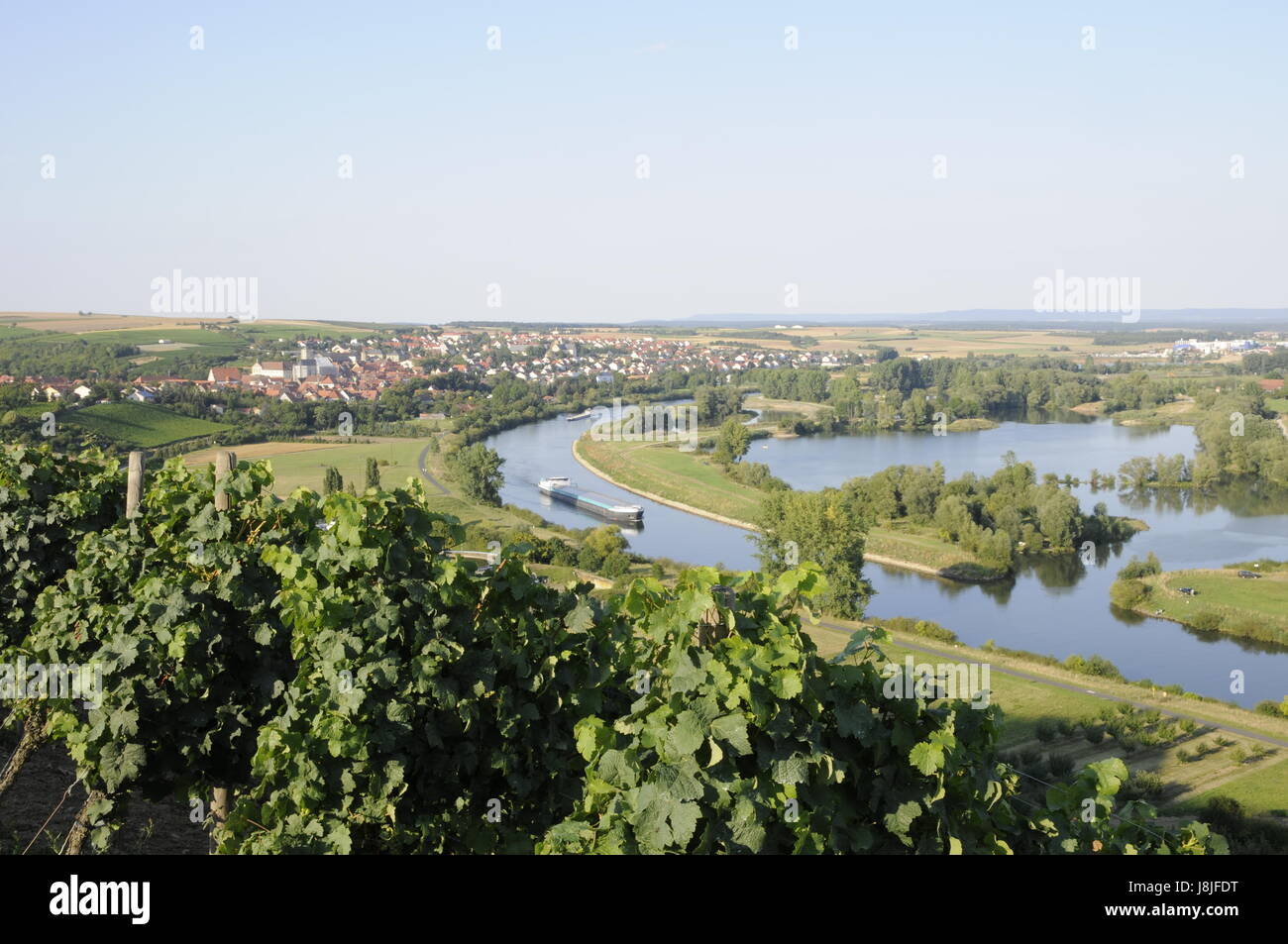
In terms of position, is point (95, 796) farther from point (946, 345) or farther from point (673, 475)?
point (946, 345)

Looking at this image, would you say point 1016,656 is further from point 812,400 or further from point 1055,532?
point 812,400

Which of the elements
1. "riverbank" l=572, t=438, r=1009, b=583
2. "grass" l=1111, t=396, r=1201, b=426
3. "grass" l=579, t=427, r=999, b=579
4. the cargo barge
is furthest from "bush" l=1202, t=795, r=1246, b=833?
"grass" l=1111, t=396, r=1201, b=426

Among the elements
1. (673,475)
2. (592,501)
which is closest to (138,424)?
(592,501)

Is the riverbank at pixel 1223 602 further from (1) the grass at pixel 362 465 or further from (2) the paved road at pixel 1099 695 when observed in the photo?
(1) the grass at pixel 362 465

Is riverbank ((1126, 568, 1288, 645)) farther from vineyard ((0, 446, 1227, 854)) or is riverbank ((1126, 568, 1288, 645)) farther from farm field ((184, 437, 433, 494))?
farm field ((184, 437, 433, 494))

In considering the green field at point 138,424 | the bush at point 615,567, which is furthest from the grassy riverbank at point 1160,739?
the green field at point 138,424
